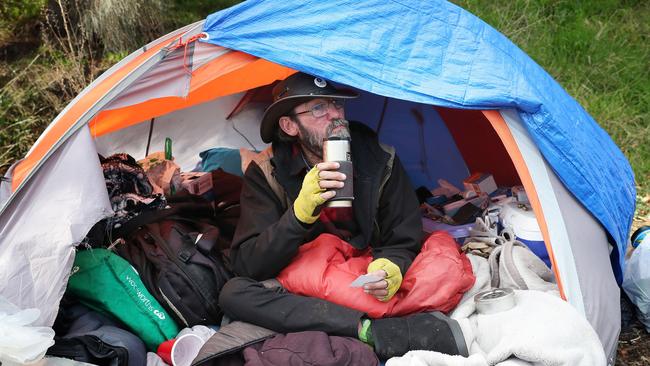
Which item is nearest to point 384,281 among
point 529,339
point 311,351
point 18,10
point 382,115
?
point 311,351

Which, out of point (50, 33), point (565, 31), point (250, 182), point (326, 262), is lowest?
point (565, 31)

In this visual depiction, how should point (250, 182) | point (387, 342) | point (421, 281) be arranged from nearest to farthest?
point (387, 342) → point (421, 281) → point (250, 182)

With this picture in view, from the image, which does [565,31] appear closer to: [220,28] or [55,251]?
[220,28]

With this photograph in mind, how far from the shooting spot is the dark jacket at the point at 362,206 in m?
2.87

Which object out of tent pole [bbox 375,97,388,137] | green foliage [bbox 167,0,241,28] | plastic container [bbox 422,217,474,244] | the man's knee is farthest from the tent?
green foliage [bbox 167,0,241,28]

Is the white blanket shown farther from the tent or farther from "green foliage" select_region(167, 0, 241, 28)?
"green foliage" select_region(167, 0, 241, 28)

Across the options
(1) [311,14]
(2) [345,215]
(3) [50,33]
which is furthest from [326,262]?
(3) [50,33]

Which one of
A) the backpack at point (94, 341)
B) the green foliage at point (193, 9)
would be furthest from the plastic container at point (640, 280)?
the green foliage at point (193, 9)

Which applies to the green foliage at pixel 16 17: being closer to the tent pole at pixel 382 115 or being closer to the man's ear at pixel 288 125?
the tent pole at pixel 382 115

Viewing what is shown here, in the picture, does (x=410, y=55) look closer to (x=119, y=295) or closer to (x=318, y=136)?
(x=318, y=136)

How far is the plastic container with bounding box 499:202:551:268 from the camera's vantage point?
3227mm

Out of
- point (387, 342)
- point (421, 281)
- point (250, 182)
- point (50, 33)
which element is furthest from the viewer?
point (50, 33)

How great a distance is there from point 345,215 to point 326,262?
30 centimetres

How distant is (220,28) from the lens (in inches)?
109
